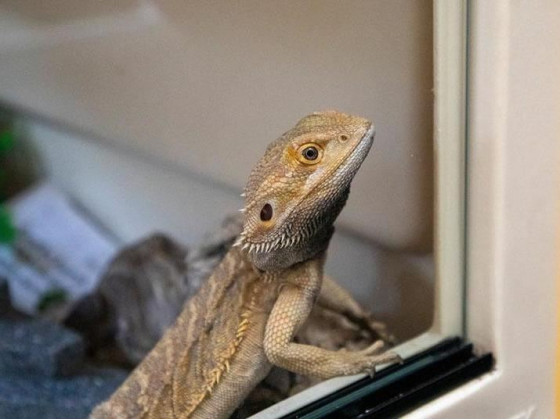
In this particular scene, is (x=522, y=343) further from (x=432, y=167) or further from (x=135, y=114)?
(x=135, y=114)

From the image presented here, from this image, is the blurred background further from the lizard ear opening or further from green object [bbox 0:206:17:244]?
the lizard ear opening

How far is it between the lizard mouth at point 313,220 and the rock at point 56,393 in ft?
1.74

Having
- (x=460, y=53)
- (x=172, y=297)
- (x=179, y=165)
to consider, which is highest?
(x=460, y=53)

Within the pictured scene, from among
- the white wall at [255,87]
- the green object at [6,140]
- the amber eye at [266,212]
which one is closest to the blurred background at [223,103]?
the white wall at [255,87]

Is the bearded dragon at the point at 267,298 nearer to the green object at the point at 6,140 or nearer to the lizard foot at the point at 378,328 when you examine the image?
the lizard foot at the point at 378,328

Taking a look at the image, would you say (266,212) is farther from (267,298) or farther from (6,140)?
(6,140)

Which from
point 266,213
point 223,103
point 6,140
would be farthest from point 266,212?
point 6,140

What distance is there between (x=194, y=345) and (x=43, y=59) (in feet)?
2.83

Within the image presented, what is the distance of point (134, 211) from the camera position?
234 cm

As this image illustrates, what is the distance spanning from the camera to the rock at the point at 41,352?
163 centimetres

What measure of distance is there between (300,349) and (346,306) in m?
0.25

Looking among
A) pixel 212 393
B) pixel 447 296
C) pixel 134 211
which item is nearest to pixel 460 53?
pixel 447 296

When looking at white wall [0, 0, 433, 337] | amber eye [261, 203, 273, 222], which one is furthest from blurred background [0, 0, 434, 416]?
amber eye [261, 203, 273, 222]

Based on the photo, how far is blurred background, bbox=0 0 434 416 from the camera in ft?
3.74
